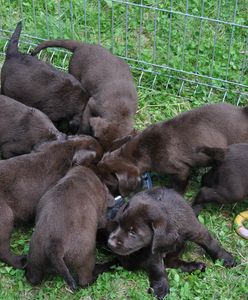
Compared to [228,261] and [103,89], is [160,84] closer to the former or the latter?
[103,89]

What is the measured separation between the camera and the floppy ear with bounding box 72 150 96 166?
16.1 ft

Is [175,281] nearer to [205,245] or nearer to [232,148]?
[205,245]

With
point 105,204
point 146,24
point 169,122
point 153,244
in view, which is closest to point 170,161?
point 169,122

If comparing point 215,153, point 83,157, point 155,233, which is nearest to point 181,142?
point 215,153

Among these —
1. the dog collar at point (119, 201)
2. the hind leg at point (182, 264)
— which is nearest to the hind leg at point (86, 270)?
the dog collar at point (119, 201)

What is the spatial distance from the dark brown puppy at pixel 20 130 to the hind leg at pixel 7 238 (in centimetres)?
100

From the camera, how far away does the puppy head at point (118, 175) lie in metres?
4.96

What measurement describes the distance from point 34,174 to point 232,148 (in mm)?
1624

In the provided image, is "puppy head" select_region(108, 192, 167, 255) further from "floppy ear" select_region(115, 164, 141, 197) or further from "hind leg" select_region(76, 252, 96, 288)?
"floppy ear" select_region(115, 164, 141, 197)

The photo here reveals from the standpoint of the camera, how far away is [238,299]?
446cm

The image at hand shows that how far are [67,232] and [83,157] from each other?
3.03 ft

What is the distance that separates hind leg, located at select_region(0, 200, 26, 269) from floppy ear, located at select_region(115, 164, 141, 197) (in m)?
0.93

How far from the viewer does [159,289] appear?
4.42 meters

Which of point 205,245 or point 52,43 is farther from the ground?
point 52,43
